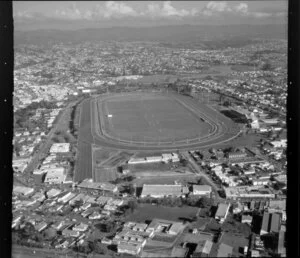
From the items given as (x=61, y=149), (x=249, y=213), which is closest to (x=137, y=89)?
(x=61, y=149)

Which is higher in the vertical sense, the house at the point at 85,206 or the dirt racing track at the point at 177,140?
the dirt racing track at the point at 177,140

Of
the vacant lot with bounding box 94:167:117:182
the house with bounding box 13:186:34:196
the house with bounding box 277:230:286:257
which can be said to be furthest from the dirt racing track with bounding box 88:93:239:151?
the house with bounding box 277:230:286:257

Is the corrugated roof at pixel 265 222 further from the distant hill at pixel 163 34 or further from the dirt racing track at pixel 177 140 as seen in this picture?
the distant hill at pixel 163 34

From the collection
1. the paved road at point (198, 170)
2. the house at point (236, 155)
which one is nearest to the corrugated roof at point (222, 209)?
the paved road at point (198, 170)

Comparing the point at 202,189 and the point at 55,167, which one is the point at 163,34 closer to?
the point at 202,189

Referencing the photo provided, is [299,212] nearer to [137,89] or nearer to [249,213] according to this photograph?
[249,213]

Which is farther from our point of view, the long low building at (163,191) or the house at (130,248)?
the long low building at (163,191)

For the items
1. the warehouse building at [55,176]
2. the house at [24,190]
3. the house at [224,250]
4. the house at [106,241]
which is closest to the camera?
the house at [224,250]

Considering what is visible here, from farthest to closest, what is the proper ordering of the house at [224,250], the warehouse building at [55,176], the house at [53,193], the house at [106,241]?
the warehouse building at [55,176]
the house at [53,193]
the house at [106,241]
the house at [224,250]

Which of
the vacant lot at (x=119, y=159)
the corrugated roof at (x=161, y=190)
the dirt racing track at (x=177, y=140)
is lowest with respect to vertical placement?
the corrugated roof at (x=161, y=190)

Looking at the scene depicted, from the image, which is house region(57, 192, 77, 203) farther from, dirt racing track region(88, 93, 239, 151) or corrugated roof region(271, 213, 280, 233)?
corrugated roof region(271, 213, 280, 233)
